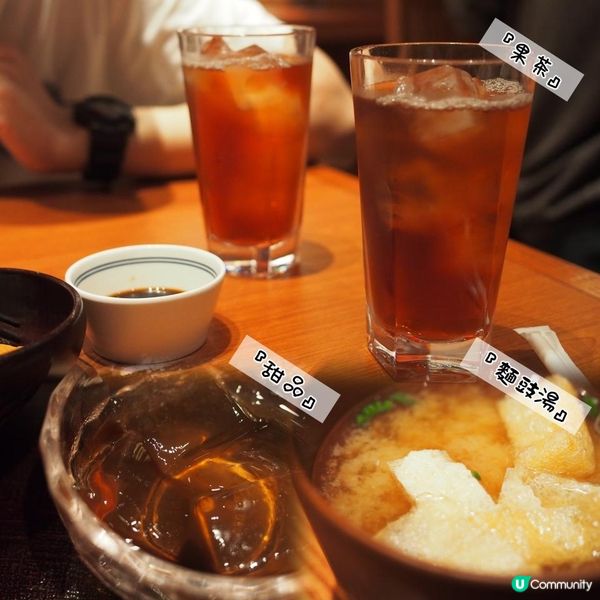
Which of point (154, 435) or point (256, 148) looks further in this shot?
point (256, 148)

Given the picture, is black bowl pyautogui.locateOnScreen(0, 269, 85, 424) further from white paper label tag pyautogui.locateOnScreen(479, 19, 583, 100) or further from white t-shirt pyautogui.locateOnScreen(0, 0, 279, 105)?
white t-shirt pyautogui.locateOnScreen(0, 0, 279, 105)

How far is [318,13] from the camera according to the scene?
12.0ft

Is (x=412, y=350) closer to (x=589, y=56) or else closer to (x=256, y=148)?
(x=256, y=148)

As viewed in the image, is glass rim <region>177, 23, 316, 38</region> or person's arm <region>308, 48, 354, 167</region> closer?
glass rim <region>177, 23, 316, 38</region>

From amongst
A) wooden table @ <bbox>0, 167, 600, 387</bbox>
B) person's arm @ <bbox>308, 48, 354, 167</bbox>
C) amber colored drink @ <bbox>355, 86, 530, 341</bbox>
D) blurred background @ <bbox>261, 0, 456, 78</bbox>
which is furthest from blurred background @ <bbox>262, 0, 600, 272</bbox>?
blurred background @ <bbox>261, 0, 456, 78</bbox>

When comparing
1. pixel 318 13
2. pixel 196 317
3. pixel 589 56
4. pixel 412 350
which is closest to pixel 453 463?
pixel 412 350

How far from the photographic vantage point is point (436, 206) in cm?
76

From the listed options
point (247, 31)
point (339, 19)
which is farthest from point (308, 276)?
point (339, 19)

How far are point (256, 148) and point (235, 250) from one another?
170 mm

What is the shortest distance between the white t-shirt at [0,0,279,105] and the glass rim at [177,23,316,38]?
745 mm

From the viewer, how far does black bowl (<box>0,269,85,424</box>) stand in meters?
0.62

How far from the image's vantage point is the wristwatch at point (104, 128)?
1519 millimetres

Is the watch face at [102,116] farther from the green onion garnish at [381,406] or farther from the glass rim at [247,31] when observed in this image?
the green onion garnish at [381,406]

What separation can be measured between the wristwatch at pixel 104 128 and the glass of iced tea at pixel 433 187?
88 cm
